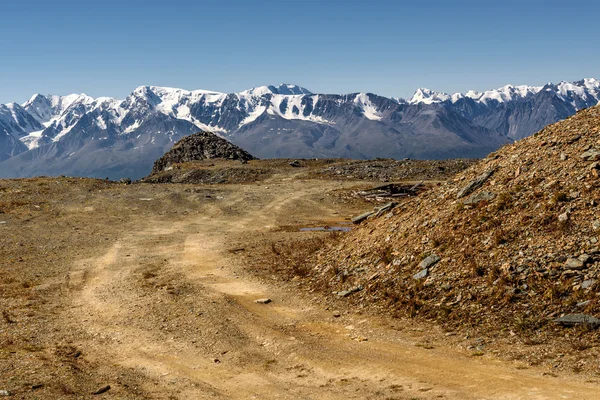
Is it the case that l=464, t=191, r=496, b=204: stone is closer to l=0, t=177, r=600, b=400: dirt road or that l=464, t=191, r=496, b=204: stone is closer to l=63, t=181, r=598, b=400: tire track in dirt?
l=0, t=177, r=600, b=400: dirt road

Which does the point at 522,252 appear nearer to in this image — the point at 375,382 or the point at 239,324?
the point at 375,382

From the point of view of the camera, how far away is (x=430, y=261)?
74.7 feet

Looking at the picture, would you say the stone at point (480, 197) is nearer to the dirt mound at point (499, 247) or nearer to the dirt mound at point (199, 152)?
the dirt mound at point (499, 247)

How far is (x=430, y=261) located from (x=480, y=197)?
5.40 meters

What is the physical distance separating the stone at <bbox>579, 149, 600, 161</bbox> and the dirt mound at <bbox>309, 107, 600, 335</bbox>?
0.04m

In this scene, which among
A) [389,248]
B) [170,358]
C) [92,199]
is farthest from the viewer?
[92,199]

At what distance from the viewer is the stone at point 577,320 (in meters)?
16.4

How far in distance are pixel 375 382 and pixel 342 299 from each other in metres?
8.50

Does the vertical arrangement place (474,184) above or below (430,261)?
above

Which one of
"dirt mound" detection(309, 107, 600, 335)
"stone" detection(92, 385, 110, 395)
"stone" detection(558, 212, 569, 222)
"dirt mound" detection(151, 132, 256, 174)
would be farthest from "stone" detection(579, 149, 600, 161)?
"dirt mound" detection(151, 132, 256, 174)

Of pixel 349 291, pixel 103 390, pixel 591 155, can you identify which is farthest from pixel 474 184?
pixel 103 390

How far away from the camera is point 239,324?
20.5 meters

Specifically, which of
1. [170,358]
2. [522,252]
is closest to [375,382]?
[170,358]

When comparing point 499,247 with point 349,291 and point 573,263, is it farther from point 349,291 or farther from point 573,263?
point 349,291
